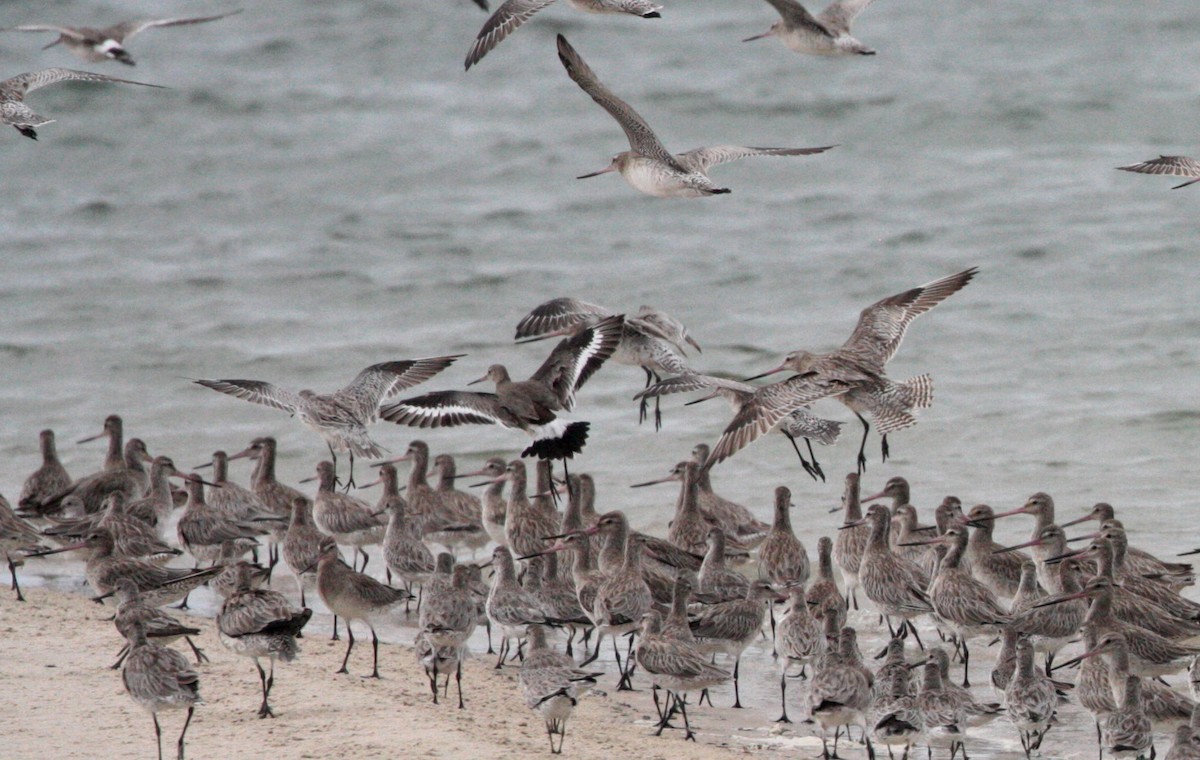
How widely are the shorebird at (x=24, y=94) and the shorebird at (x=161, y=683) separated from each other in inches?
131

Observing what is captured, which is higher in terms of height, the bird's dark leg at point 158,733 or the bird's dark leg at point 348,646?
the bird's dark leg at point 158,733

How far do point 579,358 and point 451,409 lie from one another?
86 centimetres

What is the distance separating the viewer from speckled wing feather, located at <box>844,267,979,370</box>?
11375 mm

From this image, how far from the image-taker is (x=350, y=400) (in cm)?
1156

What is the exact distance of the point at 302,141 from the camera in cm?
2492

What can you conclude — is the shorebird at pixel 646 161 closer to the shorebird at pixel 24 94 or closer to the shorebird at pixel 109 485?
the shorebird at pixel 24 94

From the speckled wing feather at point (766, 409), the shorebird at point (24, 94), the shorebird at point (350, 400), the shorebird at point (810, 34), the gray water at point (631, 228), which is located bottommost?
the gray water at point (631, 228)

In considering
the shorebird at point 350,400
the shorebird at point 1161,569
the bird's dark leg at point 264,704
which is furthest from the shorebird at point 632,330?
the bird's dark leg at point 264,704

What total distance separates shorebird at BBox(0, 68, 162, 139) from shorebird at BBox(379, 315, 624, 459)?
2.51 meters

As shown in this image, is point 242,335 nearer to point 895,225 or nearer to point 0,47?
point 895,225

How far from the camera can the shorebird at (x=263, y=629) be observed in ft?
27.6

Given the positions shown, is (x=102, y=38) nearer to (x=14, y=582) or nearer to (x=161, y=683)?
(x=14, y=582)

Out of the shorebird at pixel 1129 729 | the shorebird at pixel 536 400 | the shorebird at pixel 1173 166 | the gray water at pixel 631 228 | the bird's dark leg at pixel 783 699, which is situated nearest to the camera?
the shorebird at pixel 1129 729

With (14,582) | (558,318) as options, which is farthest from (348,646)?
(558,318)
